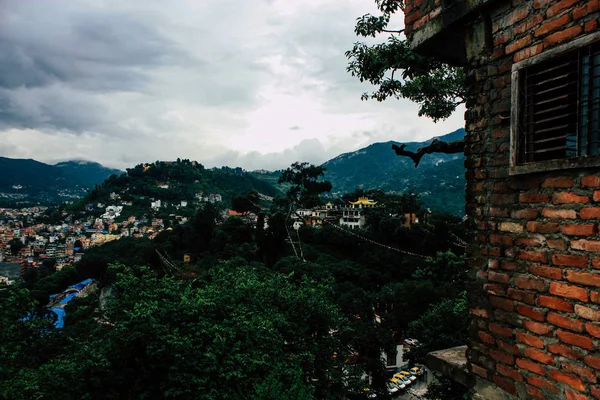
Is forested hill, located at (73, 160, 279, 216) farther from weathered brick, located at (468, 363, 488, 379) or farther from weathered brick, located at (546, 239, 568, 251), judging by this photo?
weathered brick, located at (546, 239, 568, 251)

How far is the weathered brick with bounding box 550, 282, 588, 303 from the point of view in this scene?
204cm

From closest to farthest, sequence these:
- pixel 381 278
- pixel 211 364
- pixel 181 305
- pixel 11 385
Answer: pixel 11 385, pixel 211 364, pixel 181 305, pixel 381 278

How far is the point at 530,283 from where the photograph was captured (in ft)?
7.61

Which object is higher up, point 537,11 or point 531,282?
point 537,11

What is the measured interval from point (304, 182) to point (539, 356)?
46.8 metres

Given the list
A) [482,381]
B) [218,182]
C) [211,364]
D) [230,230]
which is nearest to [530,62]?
[482,381]

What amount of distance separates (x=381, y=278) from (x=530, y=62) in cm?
3488

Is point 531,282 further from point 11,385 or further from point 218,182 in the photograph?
point 218,182

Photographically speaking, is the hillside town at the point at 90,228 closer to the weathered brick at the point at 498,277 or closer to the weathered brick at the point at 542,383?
the weathered brick at the point at 498,277

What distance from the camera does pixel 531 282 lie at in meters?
2.31

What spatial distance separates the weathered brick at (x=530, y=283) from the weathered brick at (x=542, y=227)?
303 mm

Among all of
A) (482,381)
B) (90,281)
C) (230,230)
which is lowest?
(90,281)

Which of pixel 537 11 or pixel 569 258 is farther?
pixel 537 11

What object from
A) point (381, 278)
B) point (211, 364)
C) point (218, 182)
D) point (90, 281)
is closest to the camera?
point (211, 364)
